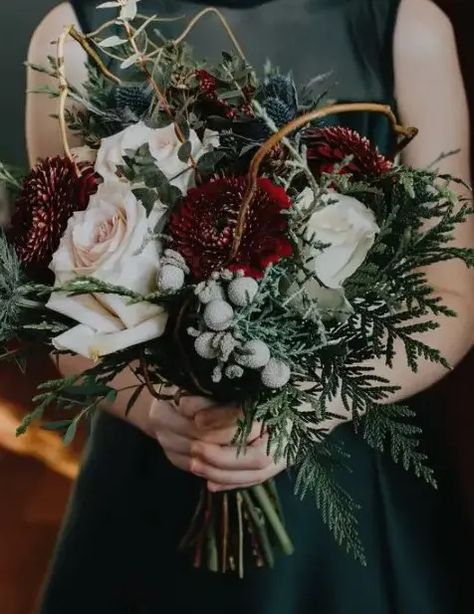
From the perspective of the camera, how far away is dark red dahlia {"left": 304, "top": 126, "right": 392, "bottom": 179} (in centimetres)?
60

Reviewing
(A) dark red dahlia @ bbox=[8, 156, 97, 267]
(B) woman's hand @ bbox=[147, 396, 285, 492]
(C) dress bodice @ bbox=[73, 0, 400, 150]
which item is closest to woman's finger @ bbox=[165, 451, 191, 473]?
(B) woman's hand @ bbox=[147, 396, 285, 492]

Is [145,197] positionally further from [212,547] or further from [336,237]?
[212,547]

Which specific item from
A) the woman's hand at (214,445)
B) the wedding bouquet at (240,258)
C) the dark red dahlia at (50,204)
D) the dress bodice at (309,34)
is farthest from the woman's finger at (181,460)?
the dress bodice at (309,34)

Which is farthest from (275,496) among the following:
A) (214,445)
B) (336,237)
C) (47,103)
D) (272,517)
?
(47,103)

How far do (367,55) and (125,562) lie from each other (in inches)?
26.8

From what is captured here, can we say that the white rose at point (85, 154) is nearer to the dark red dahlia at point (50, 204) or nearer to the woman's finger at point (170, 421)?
the dark red dahlia at point (50, 204)

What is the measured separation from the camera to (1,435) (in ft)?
3.15

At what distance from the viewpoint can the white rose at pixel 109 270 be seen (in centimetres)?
55

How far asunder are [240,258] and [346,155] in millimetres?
135

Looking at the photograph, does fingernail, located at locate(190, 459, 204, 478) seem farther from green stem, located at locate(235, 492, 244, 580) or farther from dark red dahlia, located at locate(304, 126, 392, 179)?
dark red dahlia, located at locate(304, 126, 392, 179)

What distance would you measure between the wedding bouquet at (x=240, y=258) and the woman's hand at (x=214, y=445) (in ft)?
0.35

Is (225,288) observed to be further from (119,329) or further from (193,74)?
(193,74)

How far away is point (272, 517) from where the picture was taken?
0.87m

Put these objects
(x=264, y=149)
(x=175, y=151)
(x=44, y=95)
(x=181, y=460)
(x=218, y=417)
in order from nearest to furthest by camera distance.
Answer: (x=264, y=149) < (x=175, y=151) < (x=218, y=417) < (x=181, y=460) < (x=44, y=95)
